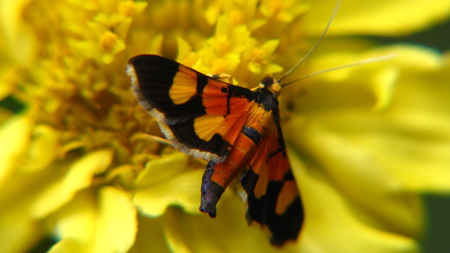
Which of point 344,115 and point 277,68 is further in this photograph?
point 344,115

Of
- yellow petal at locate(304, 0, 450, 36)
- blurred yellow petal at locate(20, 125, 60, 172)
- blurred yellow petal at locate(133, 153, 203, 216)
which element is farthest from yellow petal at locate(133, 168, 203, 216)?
yellow petal at locate(304, 0, 450, 36)

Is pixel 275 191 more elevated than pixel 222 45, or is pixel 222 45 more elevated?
pixel 222 45

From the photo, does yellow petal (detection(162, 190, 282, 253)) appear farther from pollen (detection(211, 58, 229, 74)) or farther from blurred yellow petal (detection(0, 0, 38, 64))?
blurred yellow petal (detection(0, 0, 38, 64))

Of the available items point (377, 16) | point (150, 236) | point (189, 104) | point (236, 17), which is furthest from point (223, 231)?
point (377, 16)

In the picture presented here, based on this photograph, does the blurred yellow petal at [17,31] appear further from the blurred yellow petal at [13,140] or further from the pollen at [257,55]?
the pollen at [257,55]

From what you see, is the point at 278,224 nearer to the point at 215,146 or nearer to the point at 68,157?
the point at 215,146

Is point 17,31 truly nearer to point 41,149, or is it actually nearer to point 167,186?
point 41,149

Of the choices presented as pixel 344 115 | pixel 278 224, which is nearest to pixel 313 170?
pixel 344 115
